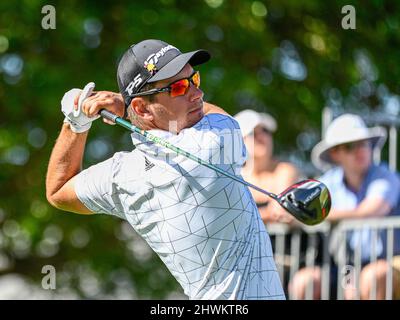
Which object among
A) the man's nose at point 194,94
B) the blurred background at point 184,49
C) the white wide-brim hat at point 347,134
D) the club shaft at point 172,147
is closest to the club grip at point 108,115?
the club shaft at point 172,147

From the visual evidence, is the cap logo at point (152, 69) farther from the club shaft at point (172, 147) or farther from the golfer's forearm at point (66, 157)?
the golfer's forearm at point (66, 157)

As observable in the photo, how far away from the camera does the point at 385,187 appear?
288 inches

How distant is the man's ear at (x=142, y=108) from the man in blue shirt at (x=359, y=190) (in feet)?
9.96

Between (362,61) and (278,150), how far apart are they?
1475 mm

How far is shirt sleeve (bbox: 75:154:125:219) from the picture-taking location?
14.9ft

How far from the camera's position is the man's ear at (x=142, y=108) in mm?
4480

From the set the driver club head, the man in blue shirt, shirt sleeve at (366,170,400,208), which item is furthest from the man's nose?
shirt sleeve at (366,170,400,208)

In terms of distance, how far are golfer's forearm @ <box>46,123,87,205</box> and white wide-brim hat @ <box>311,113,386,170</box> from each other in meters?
3.44

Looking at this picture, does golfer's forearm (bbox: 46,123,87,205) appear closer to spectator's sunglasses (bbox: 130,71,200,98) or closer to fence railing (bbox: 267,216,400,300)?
spectator's sunglasses (bbox: 130,71,200,98)

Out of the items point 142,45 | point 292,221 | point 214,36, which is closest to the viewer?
point 142,45

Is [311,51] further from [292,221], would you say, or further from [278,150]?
[292,221]

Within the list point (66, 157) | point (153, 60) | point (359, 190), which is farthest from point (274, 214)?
point (153, 60)

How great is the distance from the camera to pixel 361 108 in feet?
40.6
